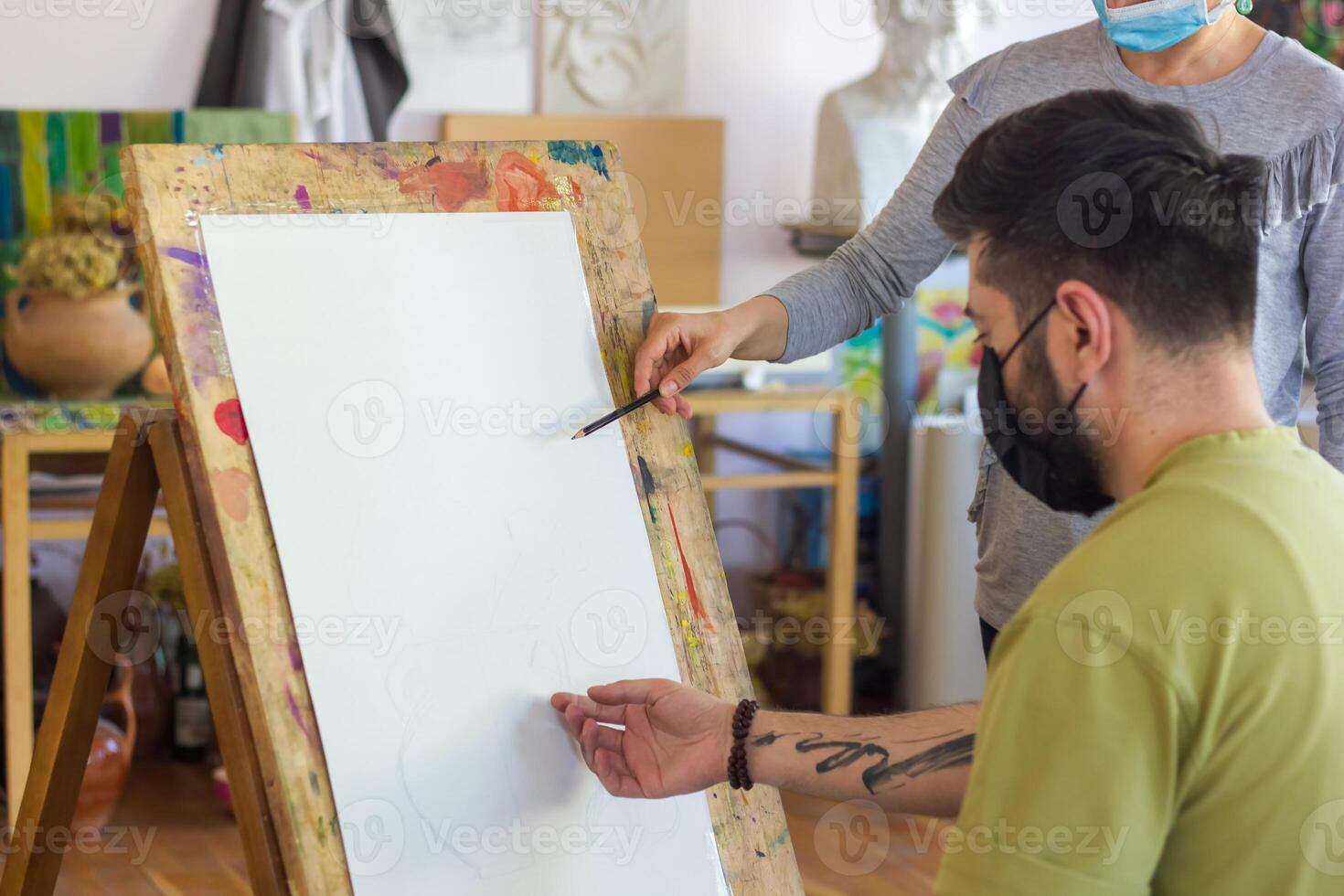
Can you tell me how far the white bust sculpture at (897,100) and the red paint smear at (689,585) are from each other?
1.89 metres

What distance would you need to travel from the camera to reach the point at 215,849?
254 centimetres

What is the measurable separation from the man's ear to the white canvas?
1.66 feet

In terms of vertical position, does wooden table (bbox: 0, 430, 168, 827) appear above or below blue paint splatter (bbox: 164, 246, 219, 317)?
below

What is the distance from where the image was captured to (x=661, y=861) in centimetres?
123

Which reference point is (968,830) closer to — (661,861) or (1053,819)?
(1053,819)

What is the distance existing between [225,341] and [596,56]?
2.27 meters

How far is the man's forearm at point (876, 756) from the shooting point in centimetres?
106

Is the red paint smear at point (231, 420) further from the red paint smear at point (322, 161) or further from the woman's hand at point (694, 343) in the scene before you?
the woman's hand at point (694, 343)

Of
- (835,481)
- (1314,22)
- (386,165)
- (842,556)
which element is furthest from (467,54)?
(1314,22)

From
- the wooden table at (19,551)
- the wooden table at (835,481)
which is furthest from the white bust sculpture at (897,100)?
the wooden table at (19,551)

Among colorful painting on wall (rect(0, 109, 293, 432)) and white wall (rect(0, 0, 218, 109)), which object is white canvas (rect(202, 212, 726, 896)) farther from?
white wall (rect(0, 0, 218, 109))

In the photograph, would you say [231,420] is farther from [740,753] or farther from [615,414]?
[740,753]

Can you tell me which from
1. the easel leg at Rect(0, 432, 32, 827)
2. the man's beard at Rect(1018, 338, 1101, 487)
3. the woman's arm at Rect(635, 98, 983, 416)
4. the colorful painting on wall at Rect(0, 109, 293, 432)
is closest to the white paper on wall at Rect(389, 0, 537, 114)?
the colorful painting on wall at Rect(0, 109, 293, 432)

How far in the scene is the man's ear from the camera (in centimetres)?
89
